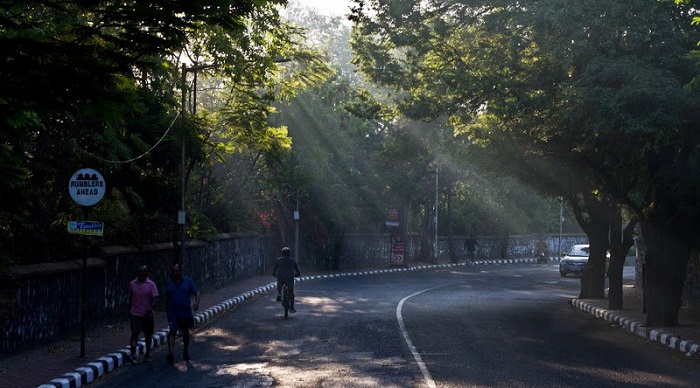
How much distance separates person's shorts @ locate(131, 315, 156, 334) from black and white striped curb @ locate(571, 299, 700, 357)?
933 centimetres

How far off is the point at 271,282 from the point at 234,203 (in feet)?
12.4

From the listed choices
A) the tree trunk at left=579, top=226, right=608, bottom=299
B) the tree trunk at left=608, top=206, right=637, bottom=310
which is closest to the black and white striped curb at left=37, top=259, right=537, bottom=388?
the tree trunk at left=608, top=206, right=637, bottom=310

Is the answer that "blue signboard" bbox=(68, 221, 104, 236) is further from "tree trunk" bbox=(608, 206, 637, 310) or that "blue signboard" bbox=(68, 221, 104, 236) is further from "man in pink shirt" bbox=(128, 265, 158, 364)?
"tree trunk" bbox=(608, 206, 637, 310)

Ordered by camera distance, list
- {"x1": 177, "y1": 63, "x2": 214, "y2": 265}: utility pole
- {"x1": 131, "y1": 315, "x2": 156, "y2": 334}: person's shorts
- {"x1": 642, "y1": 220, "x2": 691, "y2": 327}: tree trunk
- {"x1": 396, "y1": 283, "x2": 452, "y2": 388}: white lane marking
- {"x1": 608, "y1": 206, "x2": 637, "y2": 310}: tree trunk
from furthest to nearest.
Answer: {"x1": 608, "y1": 206, "x2": 637, "y2": 310}: tree trunk → {"x1": 177, "y1": 63, "x2": 214, "y2": 265}: utility pole → {"x1": 642, "y1": 220, "x2": 691, "y2": 327}: tree trunk → {"x1": 131, "y1": 315, "x2": 156, "y2": 334}: person's shorts → {"x1": 396, "y1": 283, "x2": 452, "y2": 388}: white lane marking

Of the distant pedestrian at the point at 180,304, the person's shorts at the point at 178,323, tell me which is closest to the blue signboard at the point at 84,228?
the distant pedestrian at the point at 180,304

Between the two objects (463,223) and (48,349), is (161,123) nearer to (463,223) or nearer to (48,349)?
(48,349)

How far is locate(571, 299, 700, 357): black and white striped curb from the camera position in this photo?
17.3 meters

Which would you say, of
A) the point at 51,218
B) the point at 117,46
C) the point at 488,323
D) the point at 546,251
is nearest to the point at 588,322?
the point at 488,323

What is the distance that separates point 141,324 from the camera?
16016 mm

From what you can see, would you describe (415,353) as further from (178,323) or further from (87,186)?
(87,186)

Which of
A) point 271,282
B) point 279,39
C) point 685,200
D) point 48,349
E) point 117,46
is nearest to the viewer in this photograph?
point 117,46

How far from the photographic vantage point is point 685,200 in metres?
19.8

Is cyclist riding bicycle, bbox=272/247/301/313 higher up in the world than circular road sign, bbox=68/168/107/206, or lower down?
lower down

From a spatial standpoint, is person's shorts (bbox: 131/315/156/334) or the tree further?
the tree
